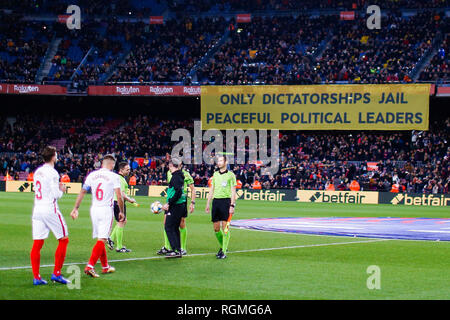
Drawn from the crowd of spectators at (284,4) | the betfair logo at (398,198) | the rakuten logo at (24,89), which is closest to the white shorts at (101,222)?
the betfair logo at (398,198)

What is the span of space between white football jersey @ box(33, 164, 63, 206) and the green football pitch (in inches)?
51.7

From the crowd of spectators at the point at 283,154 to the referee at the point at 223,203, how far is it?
92.0 feet

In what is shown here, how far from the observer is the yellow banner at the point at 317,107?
1697 inches

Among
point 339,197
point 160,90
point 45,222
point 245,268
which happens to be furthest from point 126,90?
point 45,222

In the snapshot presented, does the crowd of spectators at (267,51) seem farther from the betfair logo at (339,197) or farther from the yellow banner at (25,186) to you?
the yellow banner at (25,186)

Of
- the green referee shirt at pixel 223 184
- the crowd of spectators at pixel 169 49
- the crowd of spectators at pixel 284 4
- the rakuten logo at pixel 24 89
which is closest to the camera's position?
the green referee shirt at pixel 223 184

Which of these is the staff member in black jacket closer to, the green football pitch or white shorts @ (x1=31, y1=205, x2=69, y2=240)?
the green football pitch

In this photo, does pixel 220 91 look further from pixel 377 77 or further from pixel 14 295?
pixel 14 295

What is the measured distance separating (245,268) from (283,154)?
3442cm
